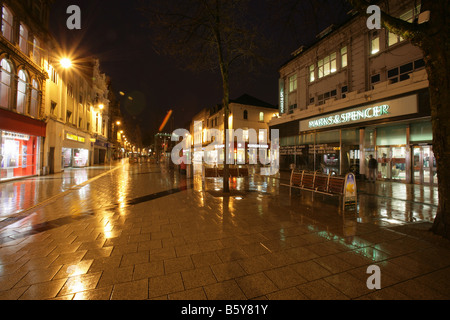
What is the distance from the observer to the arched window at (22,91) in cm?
1368

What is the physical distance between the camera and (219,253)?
3730 mm

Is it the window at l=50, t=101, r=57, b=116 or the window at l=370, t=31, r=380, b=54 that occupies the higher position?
the window at l=370, t=31, r=380, b=54

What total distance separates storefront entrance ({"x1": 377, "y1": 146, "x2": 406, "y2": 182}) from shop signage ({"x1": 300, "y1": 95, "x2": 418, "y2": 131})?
2.55 meters

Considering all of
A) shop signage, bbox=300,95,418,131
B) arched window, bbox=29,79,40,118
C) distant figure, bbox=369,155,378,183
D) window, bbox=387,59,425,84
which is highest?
window, bbox=387,59,425,84

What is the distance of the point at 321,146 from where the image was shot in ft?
59.2

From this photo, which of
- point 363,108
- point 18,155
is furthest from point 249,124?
point 18,155

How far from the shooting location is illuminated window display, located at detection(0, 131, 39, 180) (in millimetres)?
12667

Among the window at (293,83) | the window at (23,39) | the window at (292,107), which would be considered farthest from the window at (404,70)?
the window at (23,39)

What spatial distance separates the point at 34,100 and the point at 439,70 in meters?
21.5

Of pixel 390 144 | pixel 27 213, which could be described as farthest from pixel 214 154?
pixel 27 213

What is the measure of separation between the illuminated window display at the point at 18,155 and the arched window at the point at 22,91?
6.00 ft

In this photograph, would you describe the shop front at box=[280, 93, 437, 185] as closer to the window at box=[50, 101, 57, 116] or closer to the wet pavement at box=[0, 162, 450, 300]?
the wet pavement at box=[0, 162, 450, 300]

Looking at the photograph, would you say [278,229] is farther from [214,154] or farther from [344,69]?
[214,154]

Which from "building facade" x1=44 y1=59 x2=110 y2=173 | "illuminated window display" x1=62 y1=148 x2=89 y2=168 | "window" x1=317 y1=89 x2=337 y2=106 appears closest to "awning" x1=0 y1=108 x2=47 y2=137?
"building facade" x1=44 y1=59 x2=110 y2=173
